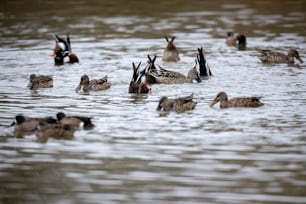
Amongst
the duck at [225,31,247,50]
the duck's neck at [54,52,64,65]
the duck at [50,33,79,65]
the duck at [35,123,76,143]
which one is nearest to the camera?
the duck at [35,123,76,143]

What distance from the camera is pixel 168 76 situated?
1491cm

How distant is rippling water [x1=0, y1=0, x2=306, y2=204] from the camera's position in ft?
28.3

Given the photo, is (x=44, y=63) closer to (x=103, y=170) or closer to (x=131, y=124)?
(x=131, y=124)

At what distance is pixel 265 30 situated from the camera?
2120cm

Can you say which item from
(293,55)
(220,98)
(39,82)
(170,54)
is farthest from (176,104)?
(170,54)

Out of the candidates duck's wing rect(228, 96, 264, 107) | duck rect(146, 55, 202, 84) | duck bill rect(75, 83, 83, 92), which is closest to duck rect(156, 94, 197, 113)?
duck's wing rect(228, 96, 264, 107)

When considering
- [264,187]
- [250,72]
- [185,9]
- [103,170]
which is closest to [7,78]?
[250,72]

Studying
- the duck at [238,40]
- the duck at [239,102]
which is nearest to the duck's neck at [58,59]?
the duck at [238,40]

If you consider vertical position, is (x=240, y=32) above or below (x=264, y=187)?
above

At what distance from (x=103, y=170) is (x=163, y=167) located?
70cm

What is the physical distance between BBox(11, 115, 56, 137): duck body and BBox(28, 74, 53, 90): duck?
3.37 meters

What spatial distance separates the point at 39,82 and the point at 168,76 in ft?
7.84

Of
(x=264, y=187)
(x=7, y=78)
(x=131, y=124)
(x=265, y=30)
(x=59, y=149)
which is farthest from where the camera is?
(x=265, y=30)

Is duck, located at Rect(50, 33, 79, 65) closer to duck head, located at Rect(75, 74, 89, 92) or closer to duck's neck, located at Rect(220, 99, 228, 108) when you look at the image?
duck head, located at Rect(75, 74, 89, 92)
